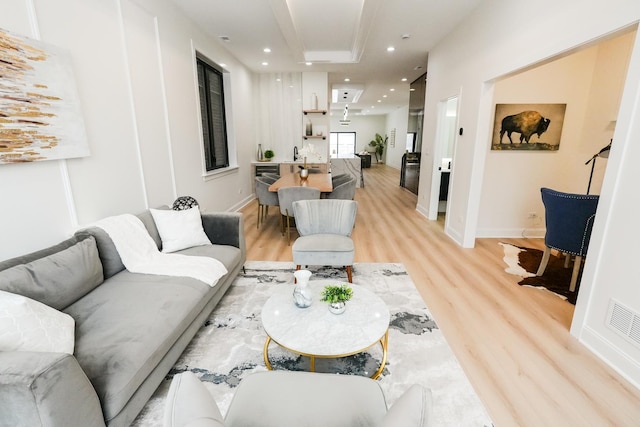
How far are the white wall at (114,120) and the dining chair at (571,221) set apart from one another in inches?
160

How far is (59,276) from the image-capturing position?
1.70 meters

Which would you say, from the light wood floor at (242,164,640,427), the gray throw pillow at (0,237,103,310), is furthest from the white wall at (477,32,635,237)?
the gray throw pillow at (0,237,103,310)

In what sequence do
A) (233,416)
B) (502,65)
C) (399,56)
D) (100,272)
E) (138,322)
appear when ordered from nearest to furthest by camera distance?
(233,416) → (138,322) → (100,272) → (502,65) → (399,56)

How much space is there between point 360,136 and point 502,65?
14.8 metres

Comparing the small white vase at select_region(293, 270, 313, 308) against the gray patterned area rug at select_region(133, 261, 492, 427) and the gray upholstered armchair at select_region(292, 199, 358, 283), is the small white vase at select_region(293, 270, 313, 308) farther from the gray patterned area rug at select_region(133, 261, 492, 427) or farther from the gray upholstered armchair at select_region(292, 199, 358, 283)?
the gray upholstered armchair at select_region(292, 199, 358, 283)

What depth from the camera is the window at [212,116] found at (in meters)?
4.86

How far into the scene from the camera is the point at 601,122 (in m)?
3.84

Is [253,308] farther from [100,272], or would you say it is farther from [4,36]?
[4,36]

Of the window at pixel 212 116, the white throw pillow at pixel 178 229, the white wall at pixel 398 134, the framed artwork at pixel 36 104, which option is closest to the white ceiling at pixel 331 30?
the window at pixel 212 116

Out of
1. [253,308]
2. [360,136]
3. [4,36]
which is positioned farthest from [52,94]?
[360,136]

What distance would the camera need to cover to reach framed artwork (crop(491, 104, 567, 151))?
4008 mm

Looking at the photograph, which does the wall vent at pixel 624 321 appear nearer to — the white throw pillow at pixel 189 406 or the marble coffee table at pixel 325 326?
the marble coffee table at pixel 325 326

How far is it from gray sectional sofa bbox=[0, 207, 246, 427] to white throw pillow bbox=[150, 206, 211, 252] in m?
0.41

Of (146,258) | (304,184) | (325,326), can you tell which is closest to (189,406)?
(325,326)
